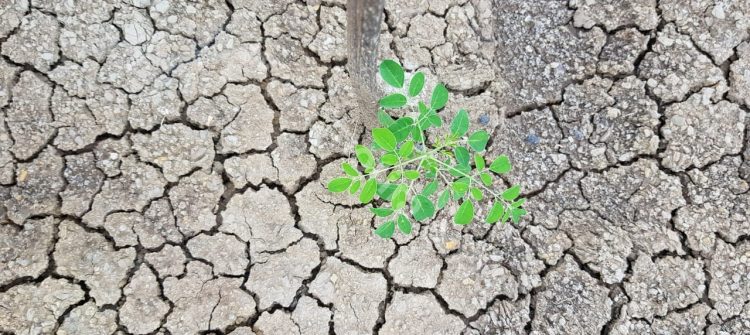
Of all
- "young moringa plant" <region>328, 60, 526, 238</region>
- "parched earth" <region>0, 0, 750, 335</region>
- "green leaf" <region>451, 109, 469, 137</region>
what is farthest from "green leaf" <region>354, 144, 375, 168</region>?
"parched earth" <region>0, 0, 750, 335</region>

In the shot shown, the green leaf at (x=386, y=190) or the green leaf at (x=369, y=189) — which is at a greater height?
the green leaf at (x=369, y=189)

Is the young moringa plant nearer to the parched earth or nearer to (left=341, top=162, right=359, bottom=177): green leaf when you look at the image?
(left=341, top=162, right=359, bottom=177): green leaf

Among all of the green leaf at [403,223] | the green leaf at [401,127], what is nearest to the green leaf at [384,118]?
the green leaf at [401,127]

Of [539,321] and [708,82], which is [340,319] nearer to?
[539,321]

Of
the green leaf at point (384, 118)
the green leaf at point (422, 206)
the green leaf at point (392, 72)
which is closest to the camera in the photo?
the green leaf at point (392, 72)

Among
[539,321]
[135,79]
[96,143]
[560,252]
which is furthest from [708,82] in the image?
[96,143]

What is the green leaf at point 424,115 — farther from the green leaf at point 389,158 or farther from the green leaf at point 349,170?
the green leaf at point 349,170

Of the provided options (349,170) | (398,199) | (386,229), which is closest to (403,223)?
(386,229)
